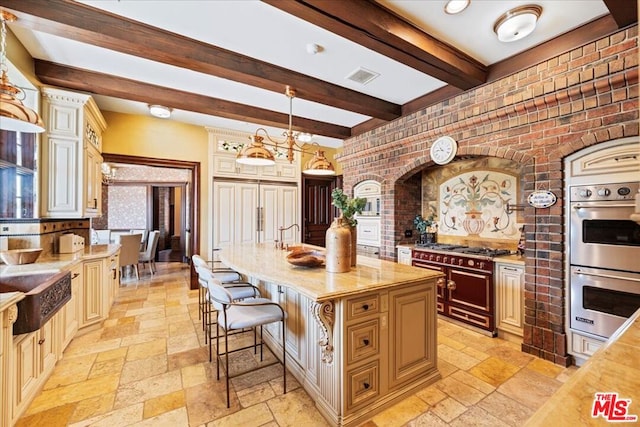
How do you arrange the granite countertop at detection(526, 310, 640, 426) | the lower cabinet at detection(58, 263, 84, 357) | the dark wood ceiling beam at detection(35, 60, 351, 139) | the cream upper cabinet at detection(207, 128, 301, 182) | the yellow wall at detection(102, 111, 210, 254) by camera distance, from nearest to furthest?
the granite countertop at detection(526, 310, 640, 426)
the lower cabinet at detection(58, 263, 84, 357)
the dark wood ceiling beam at detection(35, 60, 351, 139)
the yellow wall at detection(102, 111, 210, 254)
the cream upper cabinet at detection(207, 128, 301, 182)

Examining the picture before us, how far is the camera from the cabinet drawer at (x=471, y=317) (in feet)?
9.88

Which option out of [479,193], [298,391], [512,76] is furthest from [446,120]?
[298,391]

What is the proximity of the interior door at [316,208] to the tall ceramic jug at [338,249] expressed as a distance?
3917mm

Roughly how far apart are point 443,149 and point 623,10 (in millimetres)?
1690

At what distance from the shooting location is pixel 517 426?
1713 millimetres

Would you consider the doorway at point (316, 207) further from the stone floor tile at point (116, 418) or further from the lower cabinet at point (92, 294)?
the stone floor tile at point (116, 418)

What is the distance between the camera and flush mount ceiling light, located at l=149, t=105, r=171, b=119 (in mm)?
3984

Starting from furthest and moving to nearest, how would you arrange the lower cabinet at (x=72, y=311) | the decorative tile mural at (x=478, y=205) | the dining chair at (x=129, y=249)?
1. the dining chair at (x=129, y=249)
2. the decorative tile mural at (x=478, y=205)
3. the lower cabinet at (x=72, y=311)

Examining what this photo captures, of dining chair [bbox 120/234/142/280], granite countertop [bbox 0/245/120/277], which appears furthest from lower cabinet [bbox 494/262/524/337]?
dining chair [bbox 120/234/142/280]

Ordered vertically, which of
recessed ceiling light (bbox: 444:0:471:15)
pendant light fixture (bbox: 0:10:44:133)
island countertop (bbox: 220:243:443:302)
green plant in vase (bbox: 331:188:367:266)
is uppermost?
recessed ceiling light (bbox: 444:0:471:15)

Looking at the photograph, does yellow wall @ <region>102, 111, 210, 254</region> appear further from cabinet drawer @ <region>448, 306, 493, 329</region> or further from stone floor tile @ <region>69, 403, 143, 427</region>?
cabinet drawer @ <region>448, 306, 493, 329</region>

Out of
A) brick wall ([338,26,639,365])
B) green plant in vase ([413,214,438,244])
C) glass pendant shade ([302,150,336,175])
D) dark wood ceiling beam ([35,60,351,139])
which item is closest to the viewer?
brick wall ([338,26,639,365])

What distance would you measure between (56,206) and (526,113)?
5034 mm

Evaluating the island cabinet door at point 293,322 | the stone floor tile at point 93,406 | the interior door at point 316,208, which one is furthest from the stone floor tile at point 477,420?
the interior door at point 316,208
